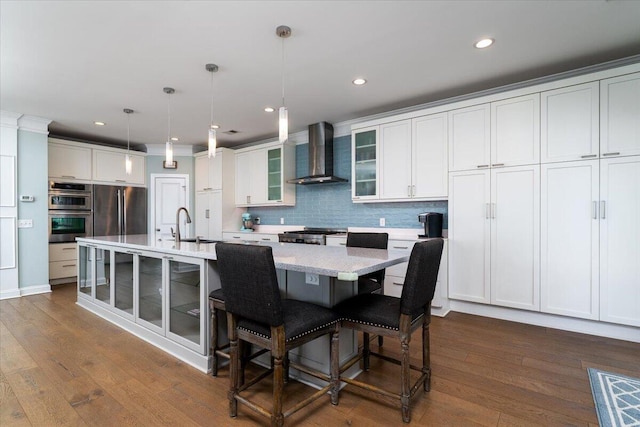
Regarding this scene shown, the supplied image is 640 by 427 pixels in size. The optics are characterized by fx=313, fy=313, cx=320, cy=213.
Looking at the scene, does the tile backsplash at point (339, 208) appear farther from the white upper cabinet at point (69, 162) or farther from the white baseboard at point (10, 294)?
the white baseboard at point (10, 294)

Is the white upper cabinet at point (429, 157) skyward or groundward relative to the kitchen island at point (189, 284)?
skyward

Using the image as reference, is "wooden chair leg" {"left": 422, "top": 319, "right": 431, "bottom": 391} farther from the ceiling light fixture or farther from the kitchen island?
the ceiling light fixture

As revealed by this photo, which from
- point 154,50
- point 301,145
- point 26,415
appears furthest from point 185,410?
point 301,145

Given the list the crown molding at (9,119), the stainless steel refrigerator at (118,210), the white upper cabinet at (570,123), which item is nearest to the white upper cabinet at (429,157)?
the white upper cabinet at (570,123)

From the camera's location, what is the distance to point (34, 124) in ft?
14.8

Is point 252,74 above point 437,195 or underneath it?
above

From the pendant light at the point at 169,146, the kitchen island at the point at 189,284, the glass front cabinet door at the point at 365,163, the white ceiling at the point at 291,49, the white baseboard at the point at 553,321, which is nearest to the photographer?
the kitchen island at the point at 189,284

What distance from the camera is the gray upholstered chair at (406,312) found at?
5.29 feet

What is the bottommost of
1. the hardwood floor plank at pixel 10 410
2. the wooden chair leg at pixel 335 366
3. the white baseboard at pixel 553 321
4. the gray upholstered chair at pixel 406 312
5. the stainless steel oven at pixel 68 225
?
the hardwood floor plank at pixel 10 410

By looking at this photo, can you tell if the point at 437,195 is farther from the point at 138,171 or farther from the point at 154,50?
the point at 138,171

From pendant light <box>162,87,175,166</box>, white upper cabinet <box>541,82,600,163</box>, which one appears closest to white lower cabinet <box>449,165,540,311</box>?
white upper cabinet <box>541,82,600,163</box>

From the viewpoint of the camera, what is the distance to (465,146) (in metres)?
3.47

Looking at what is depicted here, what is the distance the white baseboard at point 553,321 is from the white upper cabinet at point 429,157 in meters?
1.30

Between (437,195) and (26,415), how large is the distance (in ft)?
12.5
